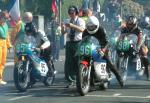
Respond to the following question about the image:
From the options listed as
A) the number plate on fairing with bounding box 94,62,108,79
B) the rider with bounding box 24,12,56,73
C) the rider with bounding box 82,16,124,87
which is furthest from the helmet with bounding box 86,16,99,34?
the rider with bounding box 24,12,56,73

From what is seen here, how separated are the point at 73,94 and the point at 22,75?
1.28m

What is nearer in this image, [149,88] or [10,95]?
[10,95]

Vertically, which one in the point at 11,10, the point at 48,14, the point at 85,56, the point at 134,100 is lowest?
→ the point at 134,100

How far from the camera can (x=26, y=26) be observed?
46.2 feet

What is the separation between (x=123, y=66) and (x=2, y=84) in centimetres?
311

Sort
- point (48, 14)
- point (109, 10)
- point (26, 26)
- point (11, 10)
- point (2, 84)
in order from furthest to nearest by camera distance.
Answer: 1. point (48, 14)
2. point (109, 10)
3. point (11, 10)
4. point (2, 84)
5. point (26, 26)

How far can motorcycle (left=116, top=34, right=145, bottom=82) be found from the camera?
1475 cm

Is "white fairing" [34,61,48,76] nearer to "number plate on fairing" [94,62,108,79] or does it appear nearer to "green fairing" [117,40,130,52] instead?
"number plate on fairing" [94,62,108,79]

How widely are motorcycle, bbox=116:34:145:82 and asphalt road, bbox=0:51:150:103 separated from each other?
18.0 inches

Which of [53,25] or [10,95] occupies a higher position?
[53,25]

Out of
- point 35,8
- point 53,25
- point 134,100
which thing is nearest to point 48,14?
point 35,8

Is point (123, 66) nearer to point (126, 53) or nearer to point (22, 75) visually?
point (126, 53)

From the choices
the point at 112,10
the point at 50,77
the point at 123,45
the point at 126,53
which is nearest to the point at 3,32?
the point at 50,77

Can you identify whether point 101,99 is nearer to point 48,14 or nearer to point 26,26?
point 26,26
